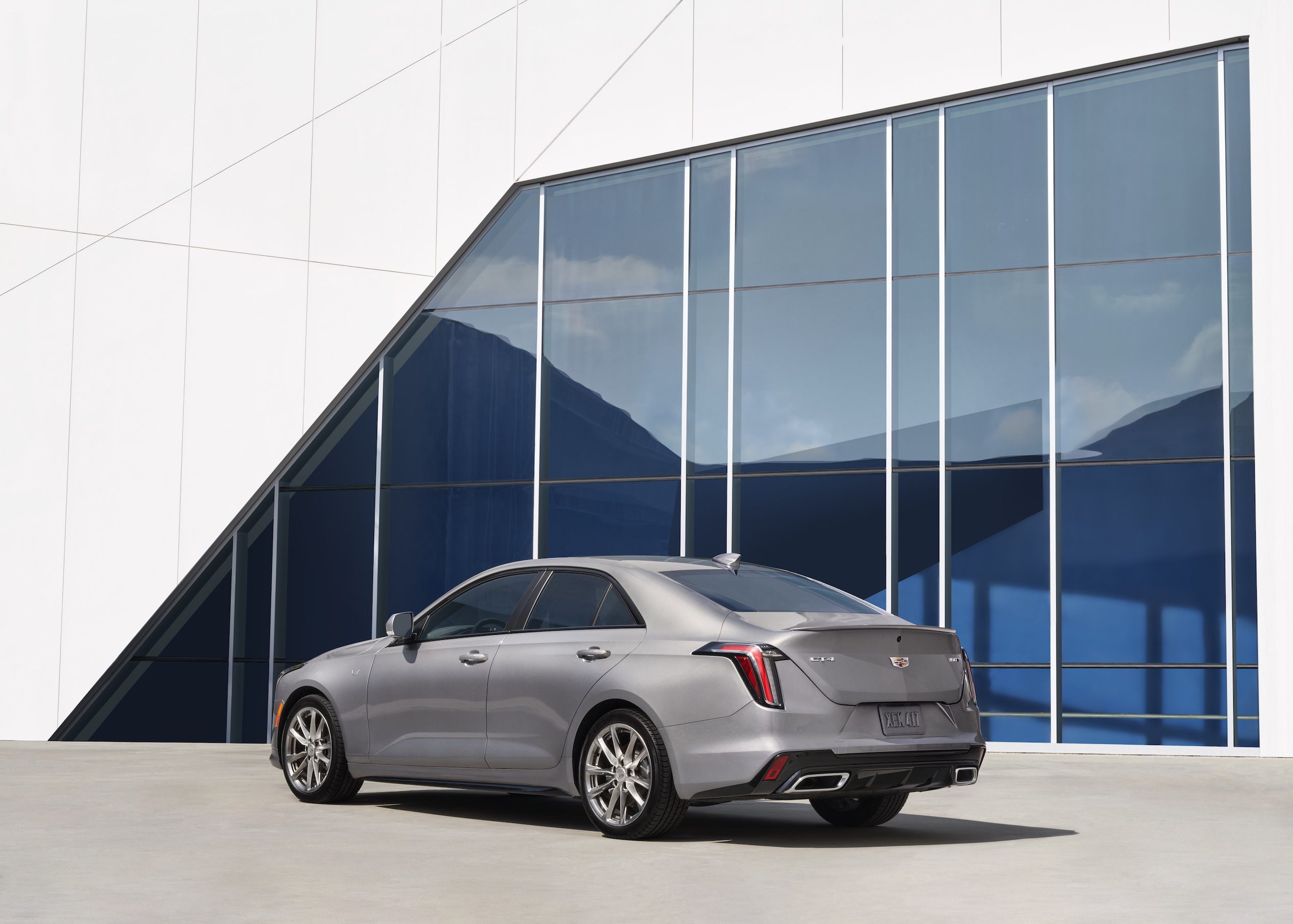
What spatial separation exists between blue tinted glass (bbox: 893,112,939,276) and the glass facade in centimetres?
3

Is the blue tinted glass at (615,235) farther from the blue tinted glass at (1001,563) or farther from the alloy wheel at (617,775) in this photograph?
the alloy wheel at (617,775)

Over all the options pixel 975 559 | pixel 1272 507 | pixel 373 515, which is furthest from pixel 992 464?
pixel 373 515

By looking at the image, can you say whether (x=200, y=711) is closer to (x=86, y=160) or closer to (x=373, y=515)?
(x=373, y=515)

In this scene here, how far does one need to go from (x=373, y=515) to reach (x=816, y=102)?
7.37 metres

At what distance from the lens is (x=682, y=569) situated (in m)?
8.69

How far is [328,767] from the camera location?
978 cm

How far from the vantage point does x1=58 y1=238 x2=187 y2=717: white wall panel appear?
1838 centimetres

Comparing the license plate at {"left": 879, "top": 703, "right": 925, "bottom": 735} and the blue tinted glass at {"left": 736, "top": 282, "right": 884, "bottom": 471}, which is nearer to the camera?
the license plate at {"left": 879, "top": 703, "right": 925, "bottom": 735}

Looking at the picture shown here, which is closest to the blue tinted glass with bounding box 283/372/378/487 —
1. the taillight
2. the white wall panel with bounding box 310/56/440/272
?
the white wall panel with bounding box 310/56/440/272

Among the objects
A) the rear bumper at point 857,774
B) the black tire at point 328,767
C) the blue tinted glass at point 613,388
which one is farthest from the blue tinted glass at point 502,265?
the rear bumper at point 857,774

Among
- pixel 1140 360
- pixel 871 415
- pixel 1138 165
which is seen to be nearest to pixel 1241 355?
pixel 1140 360

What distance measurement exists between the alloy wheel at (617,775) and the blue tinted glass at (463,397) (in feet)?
34.8

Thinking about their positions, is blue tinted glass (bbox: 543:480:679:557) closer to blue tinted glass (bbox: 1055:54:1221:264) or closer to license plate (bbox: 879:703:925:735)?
blue tinted glass (bbox: 1055:54:1221:264)

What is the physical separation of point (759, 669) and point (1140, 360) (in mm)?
10279
